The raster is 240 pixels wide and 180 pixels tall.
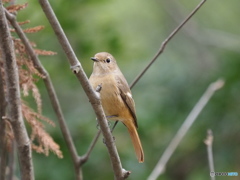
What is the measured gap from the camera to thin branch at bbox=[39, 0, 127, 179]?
2469 mm

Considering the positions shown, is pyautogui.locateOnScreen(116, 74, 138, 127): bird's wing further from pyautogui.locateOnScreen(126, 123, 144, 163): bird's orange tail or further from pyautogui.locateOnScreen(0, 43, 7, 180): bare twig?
pyautogui.locateOnScreen(0, 43, 7, 180): bare twig

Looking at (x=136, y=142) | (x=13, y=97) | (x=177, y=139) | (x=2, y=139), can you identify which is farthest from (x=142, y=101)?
(x=13, y=97)

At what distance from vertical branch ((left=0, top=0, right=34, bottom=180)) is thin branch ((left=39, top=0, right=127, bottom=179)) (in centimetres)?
27

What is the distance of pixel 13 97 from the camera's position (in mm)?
2674

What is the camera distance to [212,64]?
704 centimetres

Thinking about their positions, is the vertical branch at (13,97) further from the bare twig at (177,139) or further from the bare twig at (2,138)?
the bare twig at (177,139)

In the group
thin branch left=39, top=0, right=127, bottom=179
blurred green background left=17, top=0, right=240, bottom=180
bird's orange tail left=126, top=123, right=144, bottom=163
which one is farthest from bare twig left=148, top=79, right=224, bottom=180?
blurred green background left=17, top=0, right=240, bottom=180

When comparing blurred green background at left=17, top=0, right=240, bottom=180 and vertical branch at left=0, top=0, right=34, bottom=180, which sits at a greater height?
vertical branch at left=0, top=0, right=34, bottom=180

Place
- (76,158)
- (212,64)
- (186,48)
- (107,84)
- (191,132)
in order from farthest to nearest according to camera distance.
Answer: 1. (186,48)
2. (212,64)
3. (191,132)
4. (107,84)
5. (76,158)

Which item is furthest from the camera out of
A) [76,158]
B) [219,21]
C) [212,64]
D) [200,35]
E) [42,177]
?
[219,21]

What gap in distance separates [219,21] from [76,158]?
5.91m

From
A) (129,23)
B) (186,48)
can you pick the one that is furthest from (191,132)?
(129,23)

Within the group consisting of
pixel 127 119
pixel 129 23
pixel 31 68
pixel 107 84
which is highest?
pixel 31 68

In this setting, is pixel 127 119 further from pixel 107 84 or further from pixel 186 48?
pixel 186 48
